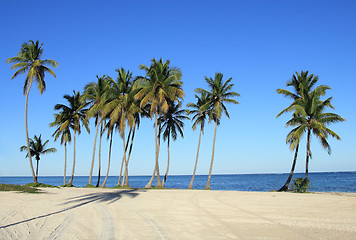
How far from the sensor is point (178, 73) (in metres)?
32.2

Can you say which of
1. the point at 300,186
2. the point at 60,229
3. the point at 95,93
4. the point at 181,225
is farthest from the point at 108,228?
Result: the point at 95,93

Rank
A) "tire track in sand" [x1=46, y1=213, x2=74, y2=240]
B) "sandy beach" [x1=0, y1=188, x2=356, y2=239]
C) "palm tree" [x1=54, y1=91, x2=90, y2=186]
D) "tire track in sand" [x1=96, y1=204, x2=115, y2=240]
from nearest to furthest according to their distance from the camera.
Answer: "tire track in sand" [x1=46, y1=213, x2=74, y2=240] < "tire track in sand" [x1=96, y1=204, x2=115, y2=240] < "sandy beach" [x1=0, y1=188, x2=356, y2=239] < "palm tree" [x1=54, y1=91, x2=90, y2=186]

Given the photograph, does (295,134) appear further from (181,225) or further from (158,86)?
(181,225)

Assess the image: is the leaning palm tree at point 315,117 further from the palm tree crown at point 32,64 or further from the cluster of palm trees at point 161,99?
the palm tree crown at point 32,64

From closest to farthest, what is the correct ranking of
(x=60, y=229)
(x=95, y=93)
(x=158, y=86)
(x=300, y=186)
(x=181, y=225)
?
(x=60, y=229) → (x=181, y=225) → (x=300, y=186) → (x=158, y=86) → (x=95, y=93)

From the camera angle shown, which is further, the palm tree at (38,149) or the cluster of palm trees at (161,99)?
the palm tree at (38,149)

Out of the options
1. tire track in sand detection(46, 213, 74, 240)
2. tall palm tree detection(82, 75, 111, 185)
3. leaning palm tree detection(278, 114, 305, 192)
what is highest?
tall palm tree detection(82, 75, 111, 185)

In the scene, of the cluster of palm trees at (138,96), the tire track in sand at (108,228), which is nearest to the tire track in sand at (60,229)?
the tire track in sand at (108,228)

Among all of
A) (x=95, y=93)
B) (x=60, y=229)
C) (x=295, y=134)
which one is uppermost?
(x=95, y=93)

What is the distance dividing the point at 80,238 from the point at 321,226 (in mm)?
7280

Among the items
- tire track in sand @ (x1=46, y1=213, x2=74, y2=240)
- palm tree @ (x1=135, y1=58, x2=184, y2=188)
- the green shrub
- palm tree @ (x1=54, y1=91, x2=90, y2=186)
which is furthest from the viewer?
palm tree @ (x1=54, y1=91, x2=90, y2=186)

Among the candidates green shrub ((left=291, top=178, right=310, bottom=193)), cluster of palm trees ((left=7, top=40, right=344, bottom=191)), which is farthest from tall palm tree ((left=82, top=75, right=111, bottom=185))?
green shrub ((left=291, top=178, right=310, bottom=193))

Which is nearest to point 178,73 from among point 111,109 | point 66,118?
point 111,109

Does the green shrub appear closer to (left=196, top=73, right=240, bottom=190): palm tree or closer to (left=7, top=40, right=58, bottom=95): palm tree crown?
(left=196, top=73, right=240, bottom=190): palm tree
